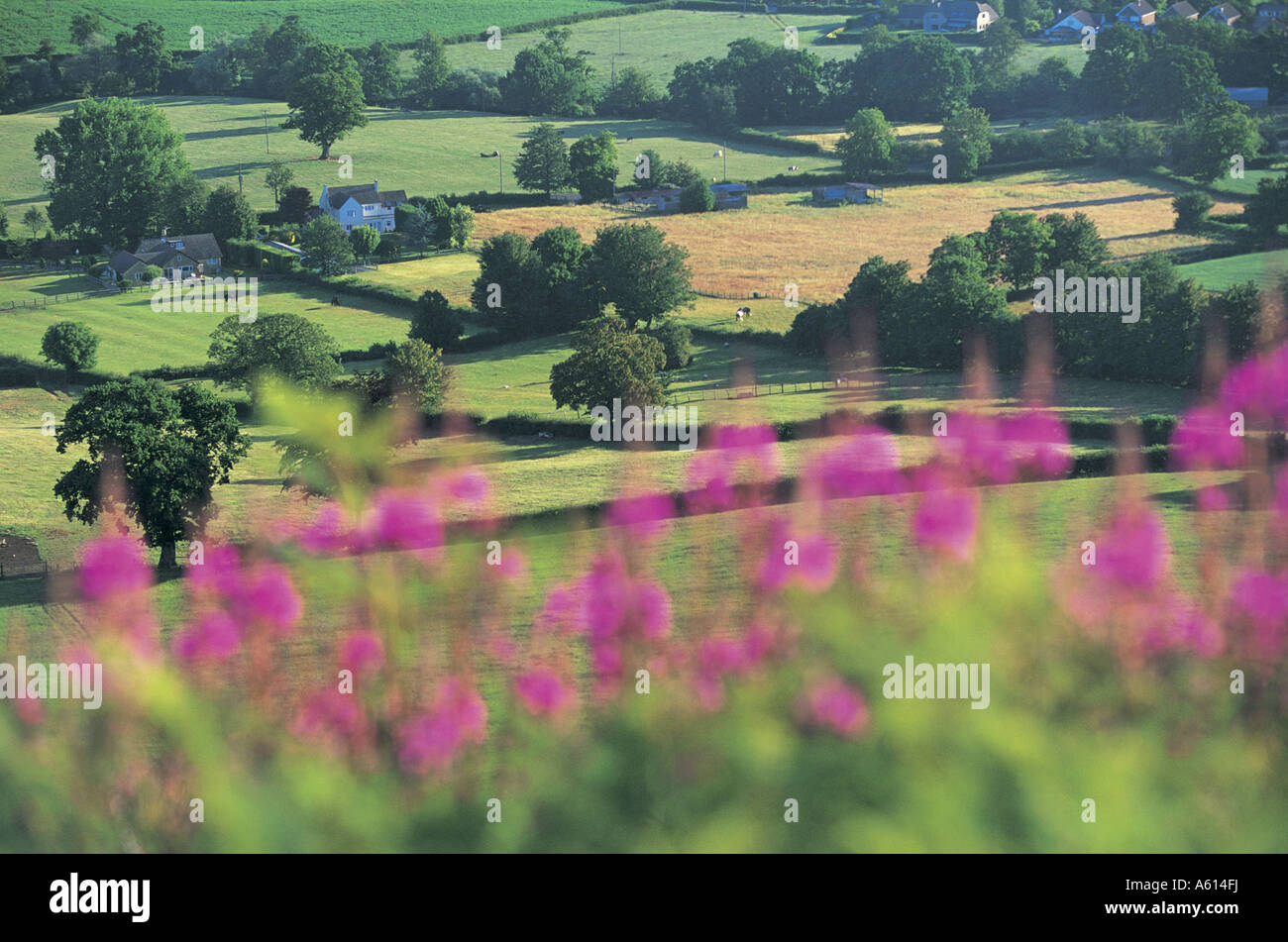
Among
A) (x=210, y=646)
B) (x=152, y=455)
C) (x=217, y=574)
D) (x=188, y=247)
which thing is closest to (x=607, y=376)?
(x=152, y=455)

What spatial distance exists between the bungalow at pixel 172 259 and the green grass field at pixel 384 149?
18.4 m

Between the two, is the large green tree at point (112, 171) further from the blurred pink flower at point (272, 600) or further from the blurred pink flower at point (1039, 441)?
the blurred pink flower at point (272, 600)

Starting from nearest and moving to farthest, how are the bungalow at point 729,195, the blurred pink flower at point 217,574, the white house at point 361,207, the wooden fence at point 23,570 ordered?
the blurred pink flower at point 217,574
the wooden fence at point 23,570
the white house at point 361,207
the bungalow at point 729,195

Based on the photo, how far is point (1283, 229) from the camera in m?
119

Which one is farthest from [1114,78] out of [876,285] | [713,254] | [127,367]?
[127,367]

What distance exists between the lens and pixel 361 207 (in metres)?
135

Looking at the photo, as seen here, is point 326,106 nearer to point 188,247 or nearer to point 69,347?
point 188,247

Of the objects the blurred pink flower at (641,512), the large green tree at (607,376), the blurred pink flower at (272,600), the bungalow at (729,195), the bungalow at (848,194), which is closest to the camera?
the blurred pink flower at (272,600)

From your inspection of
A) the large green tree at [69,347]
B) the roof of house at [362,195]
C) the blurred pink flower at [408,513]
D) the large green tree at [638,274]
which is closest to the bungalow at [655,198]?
the roof of house at [362,195]

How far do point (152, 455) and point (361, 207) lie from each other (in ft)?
278

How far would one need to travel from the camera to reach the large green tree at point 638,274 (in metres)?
99.4

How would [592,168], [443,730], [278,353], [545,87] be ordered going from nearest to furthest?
[443,730]
[278,353]
[592,168]
[545,87]
